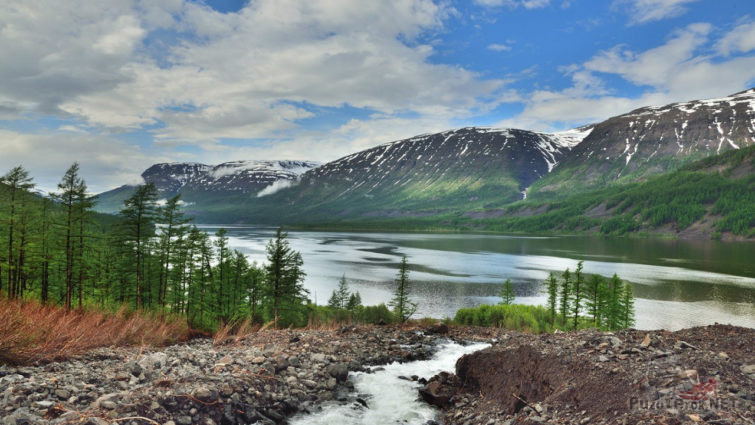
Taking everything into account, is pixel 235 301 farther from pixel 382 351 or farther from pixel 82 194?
pixel 382 351

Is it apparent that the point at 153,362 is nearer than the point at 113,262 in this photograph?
Yes

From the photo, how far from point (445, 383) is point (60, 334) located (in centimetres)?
1070

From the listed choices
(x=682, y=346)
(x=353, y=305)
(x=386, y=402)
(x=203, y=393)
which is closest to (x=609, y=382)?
(x=682, y=346)

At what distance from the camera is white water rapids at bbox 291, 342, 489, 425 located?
1028 centimetres

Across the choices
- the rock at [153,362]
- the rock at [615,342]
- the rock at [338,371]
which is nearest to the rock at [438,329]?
the rock at [338,371]

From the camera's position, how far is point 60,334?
31.8 feet

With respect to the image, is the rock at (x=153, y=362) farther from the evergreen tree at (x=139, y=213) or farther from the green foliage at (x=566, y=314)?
the green foliage at (x=566, y=314)

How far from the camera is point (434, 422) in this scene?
34.0 ft

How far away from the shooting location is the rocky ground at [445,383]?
674cm

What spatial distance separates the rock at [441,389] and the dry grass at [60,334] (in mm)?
9063

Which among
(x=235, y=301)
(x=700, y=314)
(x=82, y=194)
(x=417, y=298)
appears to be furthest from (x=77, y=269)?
(x=700, y=314)

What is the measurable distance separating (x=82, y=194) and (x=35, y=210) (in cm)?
619

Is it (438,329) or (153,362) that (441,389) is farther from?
(438,329)

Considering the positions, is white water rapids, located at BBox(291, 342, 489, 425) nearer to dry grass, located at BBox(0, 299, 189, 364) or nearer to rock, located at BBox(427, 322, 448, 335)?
rock, located at BBox(427, 322, 448, 335)
